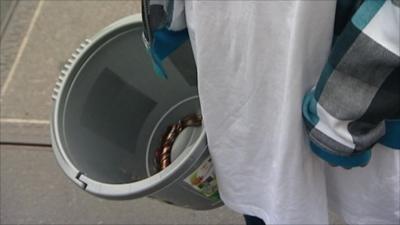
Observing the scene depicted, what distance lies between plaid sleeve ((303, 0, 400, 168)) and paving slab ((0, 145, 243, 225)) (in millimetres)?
876

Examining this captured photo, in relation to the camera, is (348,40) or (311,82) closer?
(348,40)

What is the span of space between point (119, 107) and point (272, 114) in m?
0.56

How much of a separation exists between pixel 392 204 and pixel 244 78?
0.30 metres

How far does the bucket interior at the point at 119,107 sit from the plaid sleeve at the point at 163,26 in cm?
20

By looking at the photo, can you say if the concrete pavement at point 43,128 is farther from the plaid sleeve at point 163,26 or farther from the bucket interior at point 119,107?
the plaid sleeve at point 163,26

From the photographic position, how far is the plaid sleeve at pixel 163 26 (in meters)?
0.87

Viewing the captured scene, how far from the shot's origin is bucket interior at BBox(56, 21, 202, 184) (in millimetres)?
1215

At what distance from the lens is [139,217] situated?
5.53 feet

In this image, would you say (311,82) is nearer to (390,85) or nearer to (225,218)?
(390,85)

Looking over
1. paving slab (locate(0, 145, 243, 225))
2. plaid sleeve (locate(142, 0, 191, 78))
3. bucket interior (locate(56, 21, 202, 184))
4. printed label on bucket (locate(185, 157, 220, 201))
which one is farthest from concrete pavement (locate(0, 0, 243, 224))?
plaid sleeve (locate(142, 0, 191, 78))

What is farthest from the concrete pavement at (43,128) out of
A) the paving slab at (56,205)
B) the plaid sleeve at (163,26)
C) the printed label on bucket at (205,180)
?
the plaid sleeve at (163,26)

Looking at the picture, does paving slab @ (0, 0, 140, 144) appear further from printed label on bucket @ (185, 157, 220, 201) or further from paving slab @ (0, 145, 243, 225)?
printed label on bucket @ (185, 157, 220, 201)

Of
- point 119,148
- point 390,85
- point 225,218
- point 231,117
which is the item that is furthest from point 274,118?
point 225,218

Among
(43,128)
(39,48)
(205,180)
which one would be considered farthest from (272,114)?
(39,48)
